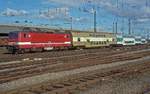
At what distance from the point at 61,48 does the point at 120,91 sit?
1490 inches

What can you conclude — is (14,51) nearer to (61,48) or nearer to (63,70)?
(61,48)

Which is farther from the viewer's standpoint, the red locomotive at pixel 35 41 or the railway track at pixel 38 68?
Result: the red locomotive at pixel 35 41

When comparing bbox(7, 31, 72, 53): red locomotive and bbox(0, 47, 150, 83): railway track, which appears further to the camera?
bbox(7, 31, 72, 53): red locomotive

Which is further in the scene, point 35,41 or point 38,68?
point 35,41

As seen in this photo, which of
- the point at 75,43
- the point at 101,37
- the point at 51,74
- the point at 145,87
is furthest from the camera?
the point at 101,37

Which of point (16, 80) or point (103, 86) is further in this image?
point (16, 80)

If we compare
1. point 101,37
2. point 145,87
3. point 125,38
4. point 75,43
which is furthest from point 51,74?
point 125,38

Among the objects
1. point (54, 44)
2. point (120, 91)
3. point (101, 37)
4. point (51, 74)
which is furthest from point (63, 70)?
point (101, 37)

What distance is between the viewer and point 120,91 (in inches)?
485

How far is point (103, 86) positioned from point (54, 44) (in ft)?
112

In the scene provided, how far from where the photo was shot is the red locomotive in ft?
131

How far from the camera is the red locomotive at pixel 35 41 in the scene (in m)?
39.9

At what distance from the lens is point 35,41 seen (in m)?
42.5

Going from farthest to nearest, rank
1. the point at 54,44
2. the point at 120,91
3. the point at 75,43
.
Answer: the point at 75,43 → the point at 54,44 → the point at 120,91
